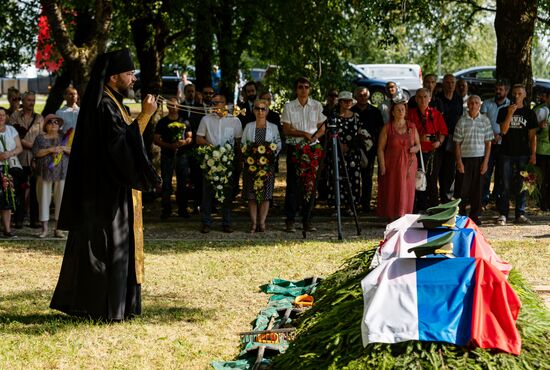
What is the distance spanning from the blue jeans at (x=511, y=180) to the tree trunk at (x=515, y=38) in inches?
89.9

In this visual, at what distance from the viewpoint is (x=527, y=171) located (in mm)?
15008

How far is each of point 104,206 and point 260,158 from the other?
542 cm

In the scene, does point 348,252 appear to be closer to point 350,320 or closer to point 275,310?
point 275,310

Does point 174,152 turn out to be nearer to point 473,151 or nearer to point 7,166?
point 7,166

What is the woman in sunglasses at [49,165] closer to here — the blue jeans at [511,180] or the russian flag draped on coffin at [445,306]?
the blue jeans at [511,180]

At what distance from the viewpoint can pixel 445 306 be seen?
5.68 metres

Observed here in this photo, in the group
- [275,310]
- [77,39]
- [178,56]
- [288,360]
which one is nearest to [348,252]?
[275,310]

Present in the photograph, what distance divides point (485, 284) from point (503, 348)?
39cm

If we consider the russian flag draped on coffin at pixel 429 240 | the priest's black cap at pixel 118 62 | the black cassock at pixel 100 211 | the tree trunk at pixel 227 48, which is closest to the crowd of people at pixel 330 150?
the tree trunk at pixel 227 48

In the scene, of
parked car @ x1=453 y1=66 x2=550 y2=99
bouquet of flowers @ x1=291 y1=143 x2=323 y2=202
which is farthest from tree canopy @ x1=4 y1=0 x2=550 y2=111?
parked car @ x1=453 y1=66 x2=550 y2=99

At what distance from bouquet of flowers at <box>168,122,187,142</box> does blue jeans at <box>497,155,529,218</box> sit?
4.75 m

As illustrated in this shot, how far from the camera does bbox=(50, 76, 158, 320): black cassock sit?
890 centimetres

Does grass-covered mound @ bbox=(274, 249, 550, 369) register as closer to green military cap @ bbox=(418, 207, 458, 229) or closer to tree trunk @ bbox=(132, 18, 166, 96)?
green military cap @ bbox=(418, 207, 458, 229)

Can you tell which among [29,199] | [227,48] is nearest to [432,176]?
[227,48]
